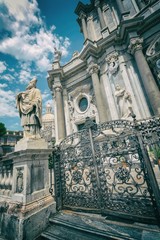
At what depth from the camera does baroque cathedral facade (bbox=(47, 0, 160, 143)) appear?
831 centimetres

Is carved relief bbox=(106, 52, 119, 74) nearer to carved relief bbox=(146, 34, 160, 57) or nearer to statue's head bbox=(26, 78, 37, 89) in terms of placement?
carved relief bbox=(146, 34, 160, 57)

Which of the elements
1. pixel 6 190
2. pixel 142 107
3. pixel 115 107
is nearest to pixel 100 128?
pixel 6 190

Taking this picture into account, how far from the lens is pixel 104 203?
3.05m

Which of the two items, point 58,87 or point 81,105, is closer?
point 81,105

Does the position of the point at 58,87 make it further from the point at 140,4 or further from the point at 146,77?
the point at 140,4

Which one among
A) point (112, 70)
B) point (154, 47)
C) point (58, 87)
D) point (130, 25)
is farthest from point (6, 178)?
point (130, 25)

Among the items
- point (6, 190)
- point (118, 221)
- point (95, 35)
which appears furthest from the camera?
point (95, 35)

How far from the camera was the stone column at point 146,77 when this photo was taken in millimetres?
7262

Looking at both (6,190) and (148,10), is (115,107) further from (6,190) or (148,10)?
(6,190)

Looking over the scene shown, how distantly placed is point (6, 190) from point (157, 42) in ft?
37.3

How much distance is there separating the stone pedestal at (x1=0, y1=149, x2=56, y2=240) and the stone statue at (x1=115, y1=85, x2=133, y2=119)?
6.56 m

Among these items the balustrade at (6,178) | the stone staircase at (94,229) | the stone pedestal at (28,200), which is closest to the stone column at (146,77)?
the stone staircase at (94,229)

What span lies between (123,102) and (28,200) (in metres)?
7.95

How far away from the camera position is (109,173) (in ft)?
11.0
